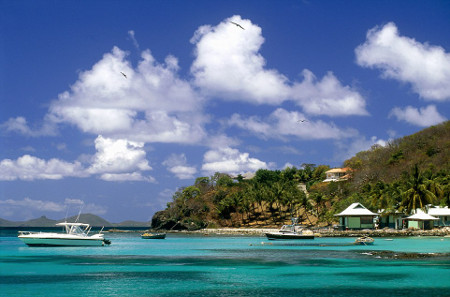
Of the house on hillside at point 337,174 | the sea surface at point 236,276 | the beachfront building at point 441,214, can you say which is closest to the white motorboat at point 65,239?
the sea surface at point 236,276

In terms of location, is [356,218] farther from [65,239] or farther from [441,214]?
[65,239]

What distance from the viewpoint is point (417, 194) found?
76.2m

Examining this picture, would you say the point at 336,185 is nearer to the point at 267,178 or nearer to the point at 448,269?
the point at 267,178

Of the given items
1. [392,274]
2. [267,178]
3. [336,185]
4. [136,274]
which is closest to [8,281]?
[136,274]

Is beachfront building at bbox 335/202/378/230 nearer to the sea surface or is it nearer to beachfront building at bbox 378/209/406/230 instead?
beachfront building at bbox 378/209/406/230

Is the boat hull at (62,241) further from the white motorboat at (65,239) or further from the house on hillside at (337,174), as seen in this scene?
the house on hillside at (337,174)

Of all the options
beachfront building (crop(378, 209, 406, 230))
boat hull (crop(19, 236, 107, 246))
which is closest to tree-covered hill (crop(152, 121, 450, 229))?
beachfront building (crop(378, 209, 406, 230))

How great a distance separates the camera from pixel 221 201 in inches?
4454

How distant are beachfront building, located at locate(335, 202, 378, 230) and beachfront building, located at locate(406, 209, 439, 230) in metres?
6.29

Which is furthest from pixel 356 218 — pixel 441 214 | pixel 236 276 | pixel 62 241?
pixel 236 276

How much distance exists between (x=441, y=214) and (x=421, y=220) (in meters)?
3.29

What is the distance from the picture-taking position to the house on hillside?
118 metres

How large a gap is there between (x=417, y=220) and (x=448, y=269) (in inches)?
1896

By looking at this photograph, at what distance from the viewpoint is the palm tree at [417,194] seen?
76.0 meters
